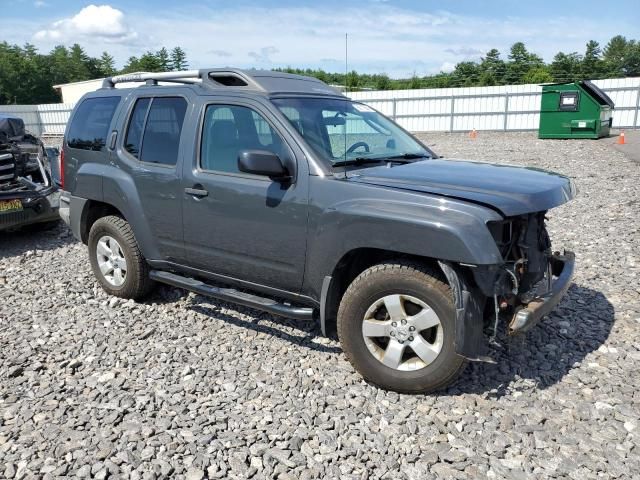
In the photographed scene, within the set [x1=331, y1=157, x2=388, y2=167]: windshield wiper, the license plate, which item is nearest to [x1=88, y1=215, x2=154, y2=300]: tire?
[x1=331, y1=157, x2=388, y2=167]: windshield wiper

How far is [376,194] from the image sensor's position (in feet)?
11.1

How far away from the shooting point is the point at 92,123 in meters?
5.30

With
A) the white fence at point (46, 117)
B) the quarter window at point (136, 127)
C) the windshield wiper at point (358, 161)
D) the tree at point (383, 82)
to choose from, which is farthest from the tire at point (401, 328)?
the tree at point (383, 82)

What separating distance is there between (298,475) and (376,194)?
5.62ft

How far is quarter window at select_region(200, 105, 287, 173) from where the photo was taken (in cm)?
402

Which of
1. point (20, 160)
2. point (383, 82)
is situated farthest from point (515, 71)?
point (20, 160)

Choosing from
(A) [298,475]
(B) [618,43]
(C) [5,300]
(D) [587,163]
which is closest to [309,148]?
(A) [298,475]

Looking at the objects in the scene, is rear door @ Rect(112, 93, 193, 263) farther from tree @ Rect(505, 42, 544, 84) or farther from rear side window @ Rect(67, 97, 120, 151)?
tree @ Rect(505, 42, 544, 84)

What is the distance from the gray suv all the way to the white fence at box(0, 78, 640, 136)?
2182cm

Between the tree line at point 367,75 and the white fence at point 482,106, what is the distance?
15.4 metres

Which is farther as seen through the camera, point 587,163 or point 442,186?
point 587,163

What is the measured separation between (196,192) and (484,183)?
7.22ft

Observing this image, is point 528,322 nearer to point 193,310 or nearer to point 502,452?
point 502,452

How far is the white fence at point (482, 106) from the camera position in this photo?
2477 centimetres
